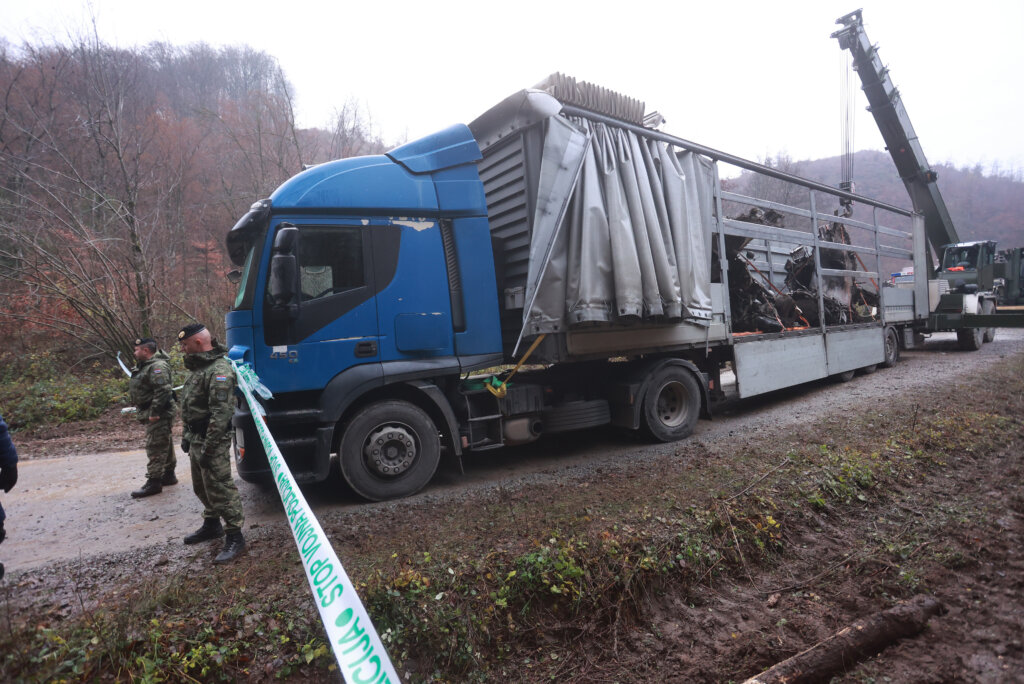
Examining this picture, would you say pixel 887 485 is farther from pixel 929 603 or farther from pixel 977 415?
pixel 977 415

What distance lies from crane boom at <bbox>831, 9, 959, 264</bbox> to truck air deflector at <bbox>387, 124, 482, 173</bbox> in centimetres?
1276

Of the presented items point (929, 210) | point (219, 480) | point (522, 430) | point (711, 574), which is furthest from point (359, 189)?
point (929, 210)

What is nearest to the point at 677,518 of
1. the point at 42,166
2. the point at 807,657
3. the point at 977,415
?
the point at 807,657

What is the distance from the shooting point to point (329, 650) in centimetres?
255

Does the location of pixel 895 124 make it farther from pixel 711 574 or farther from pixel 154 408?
pixel 154 408

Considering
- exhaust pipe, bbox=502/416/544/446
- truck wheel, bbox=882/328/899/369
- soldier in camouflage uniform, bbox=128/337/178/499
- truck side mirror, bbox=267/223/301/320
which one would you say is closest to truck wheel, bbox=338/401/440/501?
exhaust pipe, bbox=502/416/544/446

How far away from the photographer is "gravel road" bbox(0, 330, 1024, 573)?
427 cm

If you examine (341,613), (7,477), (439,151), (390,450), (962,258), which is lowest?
(390,450)

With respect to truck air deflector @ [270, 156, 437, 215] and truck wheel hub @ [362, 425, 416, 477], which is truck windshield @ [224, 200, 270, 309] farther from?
truck wheel hub @ [362, 425, 416, 477]

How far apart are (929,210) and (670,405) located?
13.5m

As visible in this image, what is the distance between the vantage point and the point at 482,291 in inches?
207

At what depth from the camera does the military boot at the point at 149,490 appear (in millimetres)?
5231

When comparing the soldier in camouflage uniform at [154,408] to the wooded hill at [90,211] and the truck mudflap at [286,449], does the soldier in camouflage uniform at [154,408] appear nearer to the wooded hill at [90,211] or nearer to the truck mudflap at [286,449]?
the truck mudflap at [286,449]

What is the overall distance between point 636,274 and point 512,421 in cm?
200
